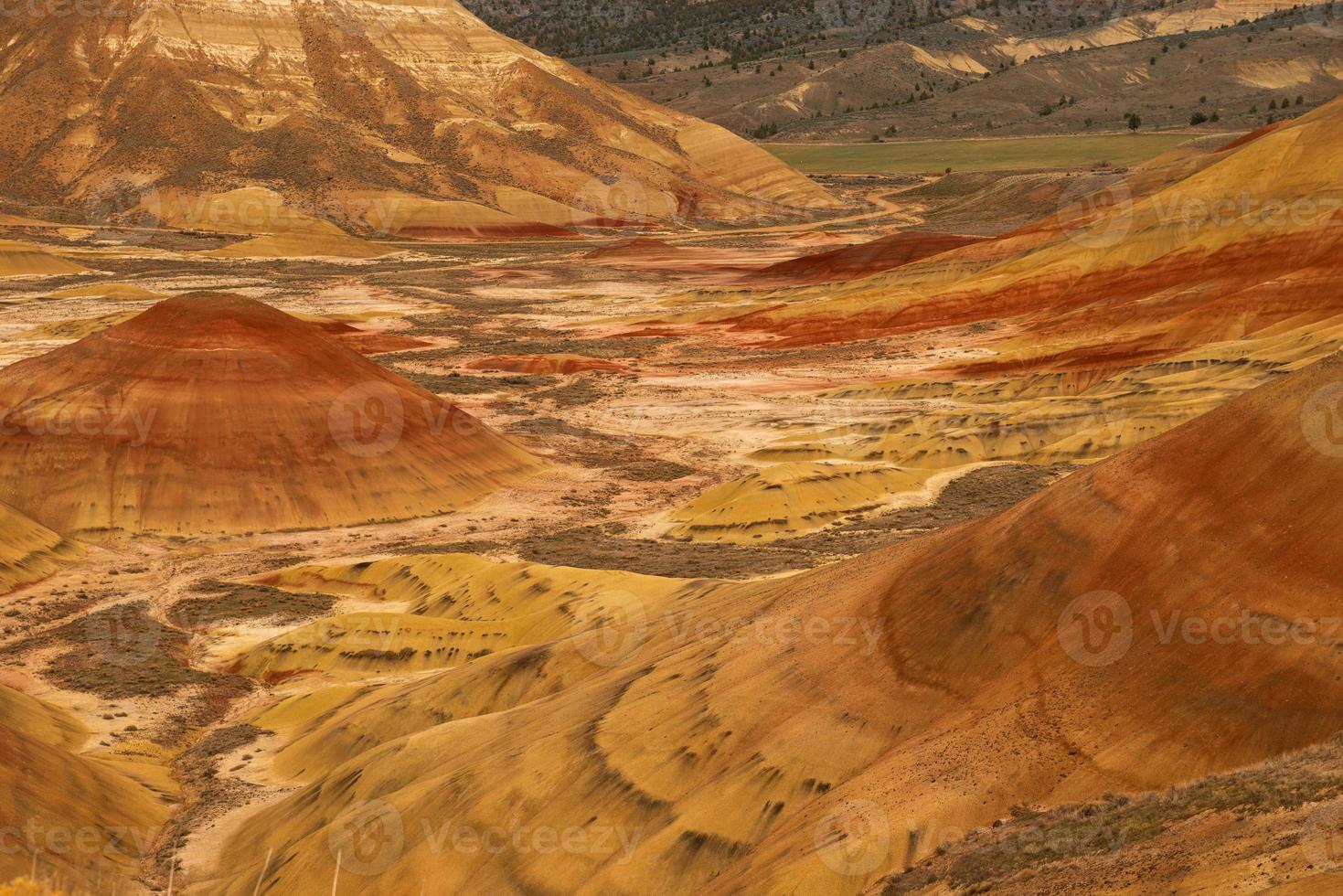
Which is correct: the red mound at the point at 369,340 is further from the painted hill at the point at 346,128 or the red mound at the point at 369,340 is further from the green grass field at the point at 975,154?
the green grass field at the point at 975,154

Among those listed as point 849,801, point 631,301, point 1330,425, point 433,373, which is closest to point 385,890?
point 849,801

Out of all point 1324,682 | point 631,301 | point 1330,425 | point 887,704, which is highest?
point 1330,425

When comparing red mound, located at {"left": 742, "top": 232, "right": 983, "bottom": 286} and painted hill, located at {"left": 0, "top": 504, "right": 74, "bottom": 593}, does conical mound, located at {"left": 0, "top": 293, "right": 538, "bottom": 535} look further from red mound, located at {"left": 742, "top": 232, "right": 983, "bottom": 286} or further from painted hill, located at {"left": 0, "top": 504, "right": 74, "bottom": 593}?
red mound, located at {"left": 742, "top": 232, "right": 983, "bottom": 286}

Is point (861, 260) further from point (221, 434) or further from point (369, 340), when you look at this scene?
point (221, 434)

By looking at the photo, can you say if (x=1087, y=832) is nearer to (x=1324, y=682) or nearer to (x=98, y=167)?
(x=1324, y=682)

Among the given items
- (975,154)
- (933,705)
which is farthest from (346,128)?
(933,705)
